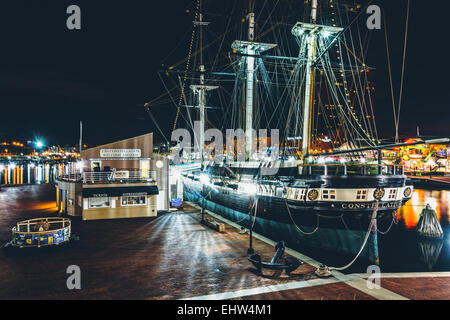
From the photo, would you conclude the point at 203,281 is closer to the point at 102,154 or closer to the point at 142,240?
the point at 142,240

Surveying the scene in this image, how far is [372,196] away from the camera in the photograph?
16.7m

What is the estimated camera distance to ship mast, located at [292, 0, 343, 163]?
75.1ft

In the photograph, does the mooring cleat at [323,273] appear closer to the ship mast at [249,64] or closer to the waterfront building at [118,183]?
the waterfront building at [118,183]

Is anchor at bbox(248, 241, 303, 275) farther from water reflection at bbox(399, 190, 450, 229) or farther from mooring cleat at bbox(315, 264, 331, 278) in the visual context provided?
water reflection at bbox(399, 190, 450, 229)

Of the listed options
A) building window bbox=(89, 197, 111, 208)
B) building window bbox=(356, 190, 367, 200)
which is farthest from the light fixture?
building window bbox=(89, 197, 111, 208)

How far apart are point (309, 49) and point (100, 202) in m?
21.8

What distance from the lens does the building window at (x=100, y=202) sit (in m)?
21.8

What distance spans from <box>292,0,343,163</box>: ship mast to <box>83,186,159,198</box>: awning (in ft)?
41.4

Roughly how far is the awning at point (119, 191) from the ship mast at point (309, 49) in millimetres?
12620

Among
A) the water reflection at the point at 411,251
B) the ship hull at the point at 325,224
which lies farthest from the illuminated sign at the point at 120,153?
the water reflection at the point at 411,251

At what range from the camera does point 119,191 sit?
22.0 metres
